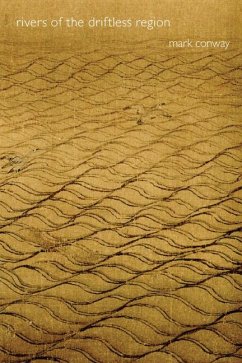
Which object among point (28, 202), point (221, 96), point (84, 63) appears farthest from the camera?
point (84, 63)

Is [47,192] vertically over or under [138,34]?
under

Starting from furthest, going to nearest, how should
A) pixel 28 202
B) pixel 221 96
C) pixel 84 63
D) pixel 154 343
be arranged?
pixel 84 63, pixel 221 96, pixel 28 202, pixel 154 343

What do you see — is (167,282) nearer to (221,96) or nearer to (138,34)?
(221,96)

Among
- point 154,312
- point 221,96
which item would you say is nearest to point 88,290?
point 154,312

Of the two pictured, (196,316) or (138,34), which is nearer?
(196,316)

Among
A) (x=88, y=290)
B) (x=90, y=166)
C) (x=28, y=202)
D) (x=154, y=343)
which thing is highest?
(x=90, y=166)
